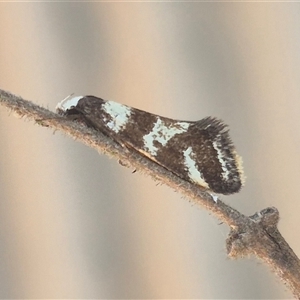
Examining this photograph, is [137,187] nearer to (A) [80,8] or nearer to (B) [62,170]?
(B) [62,170]

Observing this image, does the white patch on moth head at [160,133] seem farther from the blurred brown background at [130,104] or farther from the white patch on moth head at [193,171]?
the blurred brown background at [130,104]

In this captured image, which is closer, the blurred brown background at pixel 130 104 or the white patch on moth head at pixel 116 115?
the white patch on moth head at pixel 116 115

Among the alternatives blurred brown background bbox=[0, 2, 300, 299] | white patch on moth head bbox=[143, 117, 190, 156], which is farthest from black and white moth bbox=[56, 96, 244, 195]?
blurred brown background bbox=[0, 2, 300, 299]

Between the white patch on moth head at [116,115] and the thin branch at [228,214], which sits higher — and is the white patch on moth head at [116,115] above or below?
above

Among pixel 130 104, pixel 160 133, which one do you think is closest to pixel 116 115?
pixel 160 133

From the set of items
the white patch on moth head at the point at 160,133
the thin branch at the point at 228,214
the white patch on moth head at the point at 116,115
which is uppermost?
the white patch on moth head at the point at 116,115

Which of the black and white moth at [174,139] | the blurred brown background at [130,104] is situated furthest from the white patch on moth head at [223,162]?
the blurred brown background at [130,104]

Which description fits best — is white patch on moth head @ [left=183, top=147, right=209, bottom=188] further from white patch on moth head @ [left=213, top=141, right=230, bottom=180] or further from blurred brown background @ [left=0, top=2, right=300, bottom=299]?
blurred brown background @ [left=0, top=2, right=300, bottom=299]

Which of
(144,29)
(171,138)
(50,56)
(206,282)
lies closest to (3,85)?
(50,56)

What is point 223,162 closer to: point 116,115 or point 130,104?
point 116,115
